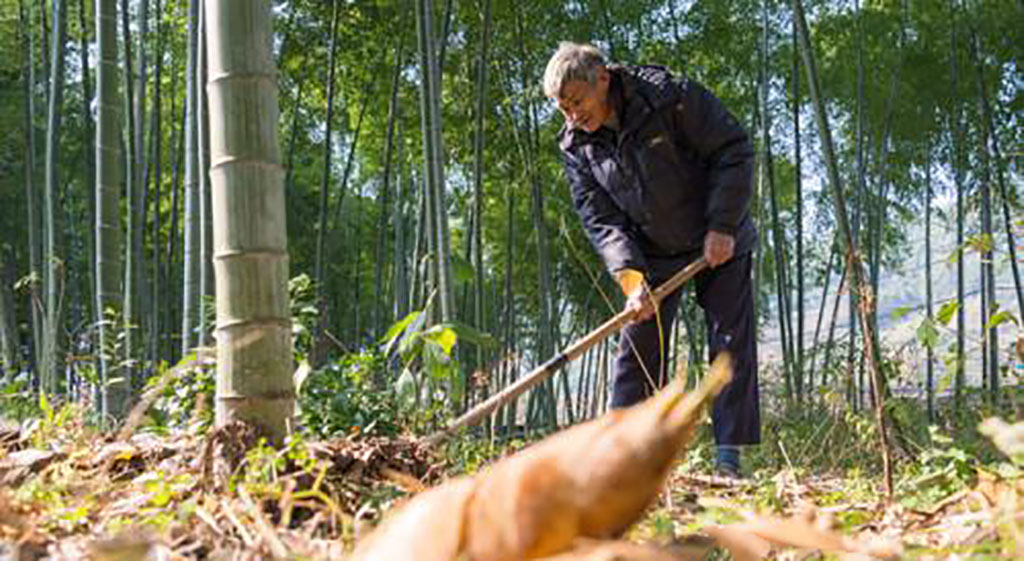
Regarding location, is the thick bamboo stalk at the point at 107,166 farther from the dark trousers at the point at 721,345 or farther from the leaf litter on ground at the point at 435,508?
the dark trousers at the point at 721,345

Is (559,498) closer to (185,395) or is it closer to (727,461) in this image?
(727,461)

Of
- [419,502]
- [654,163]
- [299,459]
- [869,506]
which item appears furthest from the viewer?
[654,163]

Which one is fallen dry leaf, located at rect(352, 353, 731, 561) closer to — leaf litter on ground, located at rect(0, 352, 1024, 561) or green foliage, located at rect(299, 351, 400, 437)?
leaf litter on ground, located at rect(0, 352, 1024, 561)

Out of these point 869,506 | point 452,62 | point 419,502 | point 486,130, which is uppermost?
point 452,62

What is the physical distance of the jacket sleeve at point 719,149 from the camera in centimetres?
296

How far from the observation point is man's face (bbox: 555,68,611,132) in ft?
9.37

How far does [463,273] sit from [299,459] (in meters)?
2.50

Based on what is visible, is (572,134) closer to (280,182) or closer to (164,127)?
(280,182)

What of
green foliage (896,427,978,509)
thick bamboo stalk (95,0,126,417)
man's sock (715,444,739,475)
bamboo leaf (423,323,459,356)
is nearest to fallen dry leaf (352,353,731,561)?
green foliage (896,427,978,509)

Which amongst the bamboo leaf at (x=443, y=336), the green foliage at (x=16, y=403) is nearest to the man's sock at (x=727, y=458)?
the bamboo leaf at (x=443, y=336)

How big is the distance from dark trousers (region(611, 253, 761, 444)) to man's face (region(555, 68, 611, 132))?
1.92 ft

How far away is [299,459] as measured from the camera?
1.54m

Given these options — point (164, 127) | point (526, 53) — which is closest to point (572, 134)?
point (526, 53)

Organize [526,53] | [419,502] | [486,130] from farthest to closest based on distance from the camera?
1. [486,130]
2. [526,53]
3. [419,502]
